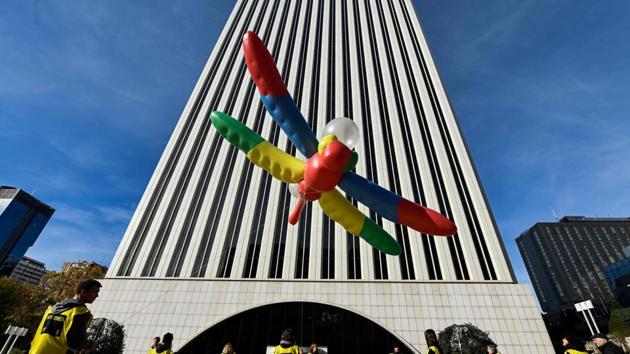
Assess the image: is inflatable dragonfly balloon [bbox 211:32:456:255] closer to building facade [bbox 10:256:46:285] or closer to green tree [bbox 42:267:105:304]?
green tree [bbox 42:267:105:304]

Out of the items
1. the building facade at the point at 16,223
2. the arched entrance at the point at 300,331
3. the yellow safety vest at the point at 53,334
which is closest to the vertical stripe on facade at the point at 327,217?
the arched entrance at the point at 300,331

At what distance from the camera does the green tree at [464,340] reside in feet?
39.3

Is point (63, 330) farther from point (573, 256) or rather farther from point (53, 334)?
point (573, 256)

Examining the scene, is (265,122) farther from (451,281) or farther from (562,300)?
(562,300)

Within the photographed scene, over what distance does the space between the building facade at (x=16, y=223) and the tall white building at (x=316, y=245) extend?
87.0m

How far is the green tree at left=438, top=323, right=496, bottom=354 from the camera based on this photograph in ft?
39.3

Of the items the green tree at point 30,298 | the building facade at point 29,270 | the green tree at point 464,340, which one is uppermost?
the building facade at point 29,270

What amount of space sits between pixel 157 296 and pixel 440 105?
86.9 feet

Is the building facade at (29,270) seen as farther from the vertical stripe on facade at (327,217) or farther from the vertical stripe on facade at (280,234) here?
the vertical stripe on facade at (327,217)

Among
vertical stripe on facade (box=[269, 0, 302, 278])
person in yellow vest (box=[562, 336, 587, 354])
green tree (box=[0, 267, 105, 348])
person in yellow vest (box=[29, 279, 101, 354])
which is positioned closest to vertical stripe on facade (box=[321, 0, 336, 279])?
vertical stripe on facade (box=[269, 0, 302, 278])

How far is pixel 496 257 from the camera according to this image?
55.1 ft

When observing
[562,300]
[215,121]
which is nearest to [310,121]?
[215,121]

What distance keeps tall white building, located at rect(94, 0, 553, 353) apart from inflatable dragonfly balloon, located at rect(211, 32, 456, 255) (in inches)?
451

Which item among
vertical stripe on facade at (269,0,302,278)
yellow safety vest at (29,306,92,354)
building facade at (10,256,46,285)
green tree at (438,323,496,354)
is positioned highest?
building facade at (10,256,46,285)
